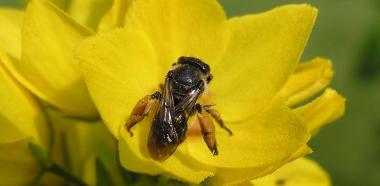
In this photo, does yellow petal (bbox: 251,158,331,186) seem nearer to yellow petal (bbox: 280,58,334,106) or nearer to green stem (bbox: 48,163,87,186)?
yellow petal (bbox: 280,58,334,106)

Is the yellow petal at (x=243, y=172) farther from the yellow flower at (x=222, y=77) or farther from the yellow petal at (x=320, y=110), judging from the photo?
the yellow petal at (x=320, y=110)

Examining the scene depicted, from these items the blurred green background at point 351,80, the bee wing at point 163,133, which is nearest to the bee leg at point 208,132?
the bee wing at point 163,133

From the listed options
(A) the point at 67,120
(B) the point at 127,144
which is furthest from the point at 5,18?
(B) the point at 127,144

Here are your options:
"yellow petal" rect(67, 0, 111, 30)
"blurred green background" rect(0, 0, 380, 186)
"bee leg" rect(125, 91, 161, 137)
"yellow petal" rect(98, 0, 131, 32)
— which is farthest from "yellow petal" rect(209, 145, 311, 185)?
"blurred green background" rect(0, 0, 380, 186)

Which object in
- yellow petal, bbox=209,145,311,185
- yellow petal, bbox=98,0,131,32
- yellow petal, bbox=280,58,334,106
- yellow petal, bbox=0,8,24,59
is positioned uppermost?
yellow petal, bbox=98,0,131,32

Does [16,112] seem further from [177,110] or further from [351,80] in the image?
[351,80]

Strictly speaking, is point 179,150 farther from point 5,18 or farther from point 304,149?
point 5,18

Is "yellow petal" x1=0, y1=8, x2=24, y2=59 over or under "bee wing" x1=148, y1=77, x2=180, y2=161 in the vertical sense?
over
